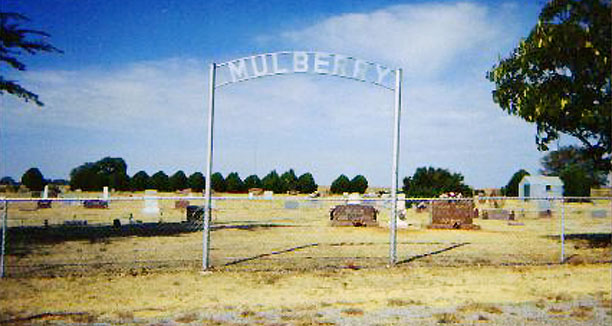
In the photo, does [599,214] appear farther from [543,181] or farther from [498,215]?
[543,181]

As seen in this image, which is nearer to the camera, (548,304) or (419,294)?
(548,304)

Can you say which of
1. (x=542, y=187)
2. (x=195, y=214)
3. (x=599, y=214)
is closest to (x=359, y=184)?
(x=542, y=187)

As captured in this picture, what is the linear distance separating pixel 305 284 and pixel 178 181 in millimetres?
62634

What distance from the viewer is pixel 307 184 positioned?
67125mm

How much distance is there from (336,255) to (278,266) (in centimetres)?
259

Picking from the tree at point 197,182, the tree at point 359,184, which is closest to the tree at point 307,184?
the tree at point 359,184

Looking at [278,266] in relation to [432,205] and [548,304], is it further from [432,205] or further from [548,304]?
[432,205]

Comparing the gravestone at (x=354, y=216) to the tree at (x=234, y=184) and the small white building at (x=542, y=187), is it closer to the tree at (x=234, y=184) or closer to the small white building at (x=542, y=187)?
the small white building at (x=542, y=187)

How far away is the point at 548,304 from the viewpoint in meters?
7.66

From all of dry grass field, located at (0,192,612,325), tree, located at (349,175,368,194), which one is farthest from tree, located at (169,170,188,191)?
dry grass field, located at (0,192,612,325)

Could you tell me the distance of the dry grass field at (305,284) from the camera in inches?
268

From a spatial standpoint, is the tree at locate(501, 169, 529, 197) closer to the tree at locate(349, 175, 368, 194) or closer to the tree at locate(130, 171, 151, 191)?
the tree at locate(349, 175, 368, 194)

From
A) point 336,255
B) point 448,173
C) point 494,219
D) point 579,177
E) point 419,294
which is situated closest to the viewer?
point 419,294

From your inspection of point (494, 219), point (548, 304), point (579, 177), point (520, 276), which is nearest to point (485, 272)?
point (520, 276)
